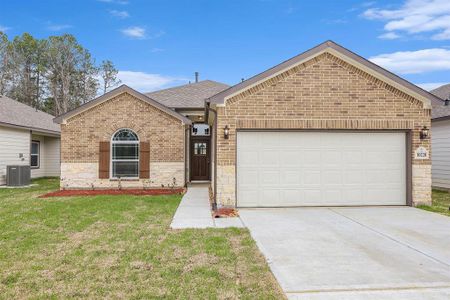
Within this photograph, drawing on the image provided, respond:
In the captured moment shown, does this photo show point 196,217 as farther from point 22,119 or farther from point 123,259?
point 22,119

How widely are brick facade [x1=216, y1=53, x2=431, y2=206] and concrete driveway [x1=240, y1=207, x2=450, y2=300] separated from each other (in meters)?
1.57

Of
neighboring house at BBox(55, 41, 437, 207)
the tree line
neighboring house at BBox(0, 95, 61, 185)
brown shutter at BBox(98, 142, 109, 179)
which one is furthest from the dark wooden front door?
the tree line

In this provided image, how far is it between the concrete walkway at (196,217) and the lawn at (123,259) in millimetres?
362

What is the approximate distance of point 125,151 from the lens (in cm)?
1402

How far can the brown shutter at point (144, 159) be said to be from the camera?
45.3 ft

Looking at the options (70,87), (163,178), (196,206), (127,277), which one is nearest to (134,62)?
(70,87)

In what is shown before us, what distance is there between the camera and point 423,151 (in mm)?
9859

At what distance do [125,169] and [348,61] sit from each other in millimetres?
9438

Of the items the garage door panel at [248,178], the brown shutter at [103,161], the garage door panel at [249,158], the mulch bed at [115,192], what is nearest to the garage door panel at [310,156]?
the garage door panel at [249,158]

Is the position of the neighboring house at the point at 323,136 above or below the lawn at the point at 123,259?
above

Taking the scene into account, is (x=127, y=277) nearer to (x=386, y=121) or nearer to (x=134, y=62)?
(x=386, y=121)

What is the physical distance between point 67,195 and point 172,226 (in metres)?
6.79

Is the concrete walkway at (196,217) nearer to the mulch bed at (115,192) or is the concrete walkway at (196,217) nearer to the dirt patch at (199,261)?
the mulch bed at (115,192)

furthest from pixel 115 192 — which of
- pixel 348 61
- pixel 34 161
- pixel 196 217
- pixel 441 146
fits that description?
pixel 441 146
